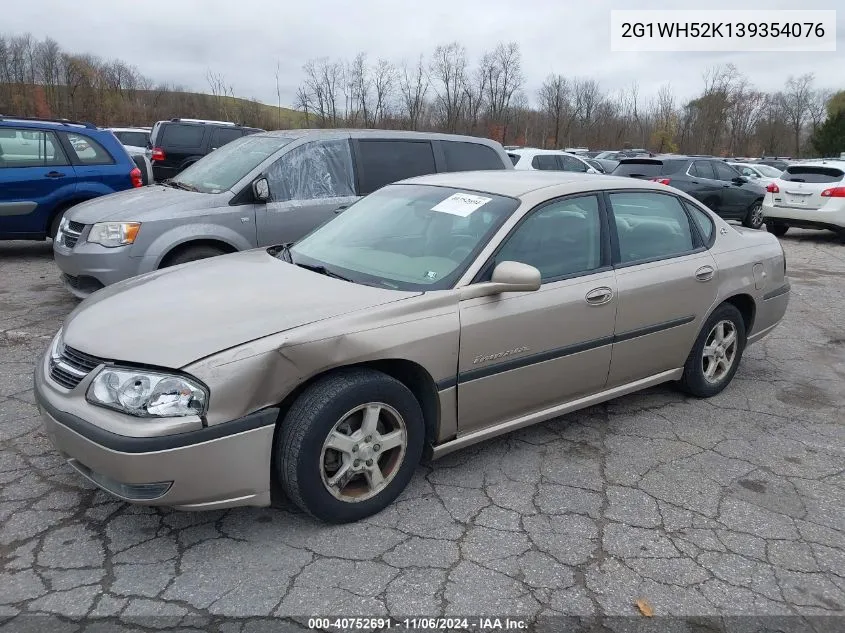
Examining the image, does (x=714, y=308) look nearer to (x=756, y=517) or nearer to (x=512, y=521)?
(x=756, y=517)

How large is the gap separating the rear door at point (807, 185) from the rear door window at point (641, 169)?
236 centimetres

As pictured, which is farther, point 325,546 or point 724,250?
point 724,250

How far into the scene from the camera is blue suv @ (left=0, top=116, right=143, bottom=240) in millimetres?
7910

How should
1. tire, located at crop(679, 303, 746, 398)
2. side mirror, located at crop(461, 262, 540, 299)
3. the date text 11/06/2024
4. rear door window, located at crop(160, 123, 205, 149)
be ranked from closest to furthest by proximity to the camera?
1. the date text 11/06/2024
2. side mirror, located at crop(461, 262, 540, 299)
3. tire, located at crop(679, 303, 746, 398)
4. rear door window, located at crop(160, 123, 205, 149)

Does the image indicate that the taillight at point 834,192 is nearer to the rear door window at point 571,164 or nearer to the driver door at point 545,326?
the rear door window at point 571,164

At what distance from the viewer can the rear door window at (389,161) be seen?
6.50m

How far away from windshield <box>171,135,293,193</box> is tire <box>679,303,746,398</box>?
12.9 feet

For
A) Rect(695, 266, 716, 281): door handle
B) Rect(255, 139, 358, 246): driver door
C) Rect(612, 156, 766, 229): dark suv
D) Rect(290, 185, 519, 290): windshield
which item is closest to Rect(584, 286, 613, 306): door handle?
Rect(290, 185, 519, 290): windshield

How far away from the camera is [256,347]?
2.68 metres

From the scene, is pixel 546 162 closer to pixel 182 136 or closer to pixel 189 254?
pixel 182 136

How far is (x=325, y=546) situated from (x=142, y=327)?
1.23 meters

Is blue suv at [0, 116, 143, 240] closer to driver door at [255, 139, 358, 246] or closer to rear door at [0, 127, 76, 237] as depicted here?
rear door at [0, 127, 76, 237]

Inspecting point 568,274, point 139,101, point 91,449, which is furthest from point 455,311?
point 139,101

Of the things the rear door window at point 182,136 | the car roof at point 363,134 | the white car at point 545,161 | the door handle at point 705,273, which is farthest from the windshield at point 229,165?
the rear door window at point 182,136
